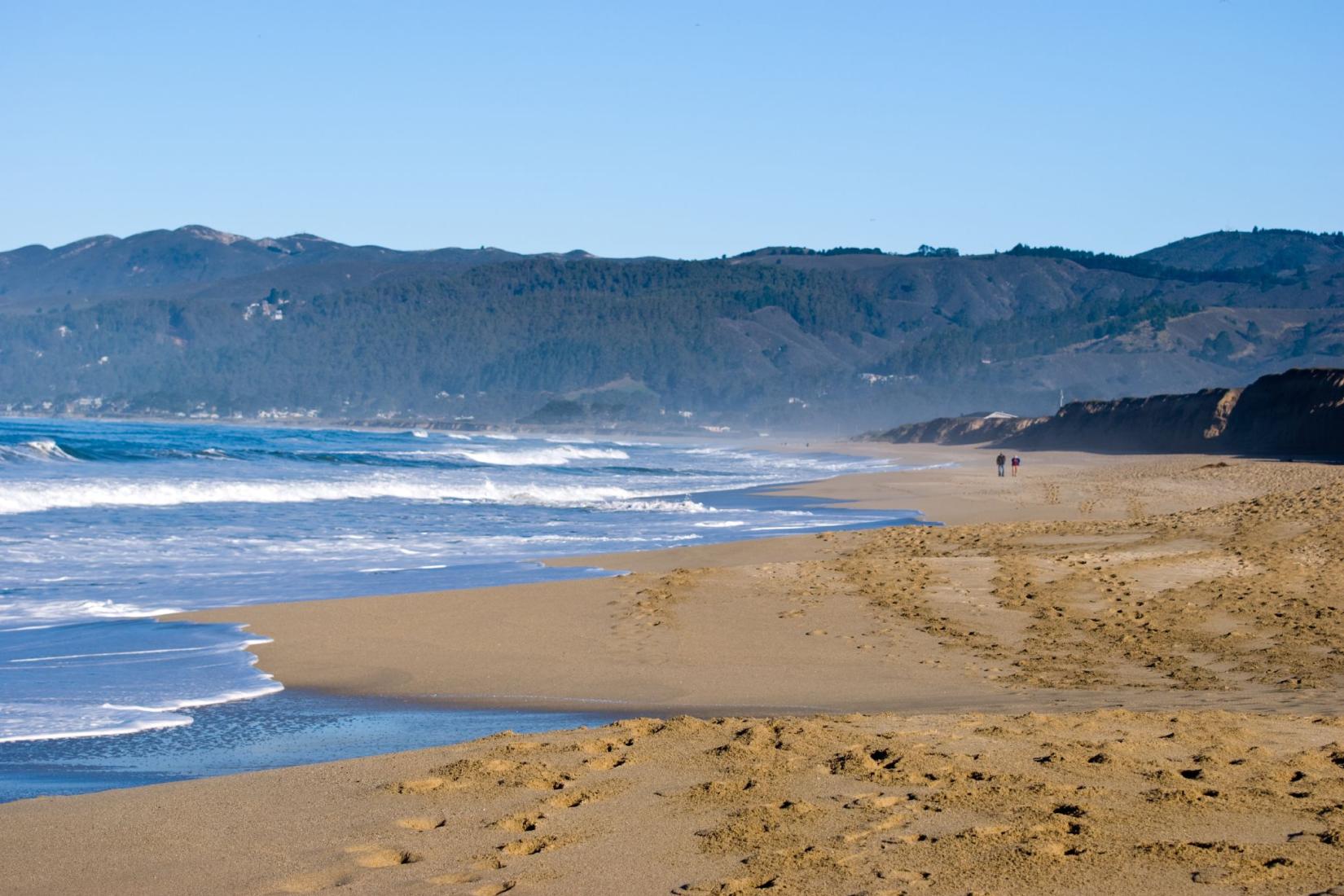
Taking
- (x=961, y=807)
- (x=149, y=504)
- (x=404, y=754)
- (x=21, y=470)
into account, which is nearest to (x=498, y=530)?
(x=149, y=504)

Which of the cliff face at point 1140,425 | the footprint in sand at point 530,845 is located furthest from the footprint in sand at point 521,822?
the cliff face at point 1140,425

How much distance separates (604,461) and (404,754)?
45349 mm

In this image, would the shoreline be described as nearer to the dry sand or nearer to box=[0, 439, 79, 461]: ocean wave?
the dry sand

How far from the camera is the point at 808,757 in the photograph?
5523mm

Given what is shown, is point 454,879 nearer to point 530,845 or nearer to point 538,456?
point 530,845

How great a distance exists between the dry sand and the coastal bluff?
31.9 m

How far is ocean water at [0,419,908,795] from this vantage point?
835 cm

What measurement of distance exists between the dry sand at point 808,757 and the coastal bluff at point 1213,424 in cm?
3186

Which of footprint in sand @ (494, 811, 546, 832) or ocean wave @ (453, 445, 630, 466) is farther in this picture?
ocean wave @ (453, 445, 630, 466)

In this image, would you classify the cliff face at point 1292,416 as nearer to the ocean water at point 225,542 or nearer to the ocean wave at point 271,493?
the ocean water at point 225,542

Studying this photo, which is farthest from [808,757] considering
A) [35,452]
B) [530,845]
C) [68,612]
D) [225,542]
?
[35,452]

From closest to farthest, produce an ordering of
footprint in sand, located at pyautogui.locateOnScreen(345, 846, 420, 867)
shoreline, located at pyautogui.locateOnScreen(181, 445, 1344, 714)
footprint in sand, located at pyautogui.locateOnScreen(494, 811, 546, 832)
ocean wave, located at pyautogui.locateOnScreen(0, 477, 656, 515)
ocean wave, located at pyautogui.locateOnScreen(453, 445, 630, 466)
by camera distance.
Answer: footprint in sand, located at pyautogui.locateOnScreen(345, 846, 420, 867) < footprint in sand, located at pyautogui.locateOnScreen(494, 811, 546, 832) < shoreline, located at pyautogui.locateOnScreen(181, 445, 1344, 714) < ocean wave, located at pyautogui.locateOnScreen(0, 477, 656, 515) < ocean wave, located at pyautogui.locateOnScreen(453, 445, 630, 466)

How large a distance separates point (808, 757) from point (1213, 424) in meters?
49.2

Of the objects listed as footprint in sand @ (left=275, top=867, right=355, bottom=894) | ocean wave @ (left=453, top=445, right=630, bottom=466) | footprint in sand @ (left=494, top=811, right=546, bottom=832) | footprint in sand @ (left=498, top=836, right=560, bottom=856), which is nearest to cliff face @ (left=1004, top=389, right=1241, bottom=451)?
ocean wave @ (left=453, top=445, right=630, bottom=466)
